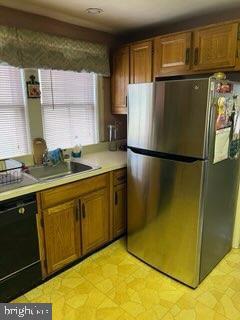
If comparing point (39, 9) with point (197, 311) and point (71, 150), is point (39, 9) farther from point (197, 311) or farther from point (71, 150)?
point (197, 311)

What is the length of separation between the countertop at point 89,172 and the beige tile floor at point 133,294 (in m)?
0.86

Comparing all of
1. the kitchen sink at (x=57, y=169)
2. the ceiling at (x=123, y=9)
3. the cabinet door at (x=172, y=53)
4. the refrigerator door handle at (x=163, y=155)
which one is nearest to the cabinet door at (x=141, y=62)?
the cabinet door at (x=172, y=53)

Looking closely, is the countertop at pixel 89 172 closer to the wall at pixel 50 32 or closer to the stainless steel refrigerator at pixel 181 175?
the stainless steel refrigerator at pixel 181 175

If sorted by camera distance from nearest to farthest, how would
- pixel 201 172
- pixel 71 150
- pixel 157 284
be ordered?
pixel 201 172 → pixel 157 284 → pixel 71 150

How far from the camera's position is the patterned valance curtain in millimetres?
2072

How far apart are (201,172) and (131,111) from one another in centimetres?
80

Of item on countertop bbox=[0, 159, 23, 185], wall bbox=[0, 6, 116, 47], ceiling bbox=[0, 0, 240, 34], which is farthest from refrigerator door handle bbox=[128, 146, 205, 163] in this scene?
wall bbox=[0, 6, 116, 47]

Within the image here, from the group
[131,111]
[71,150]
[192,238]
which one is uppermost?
[131,111]

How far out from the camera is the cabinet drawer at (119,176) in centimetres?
242

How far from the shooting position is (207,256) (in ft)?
6.72

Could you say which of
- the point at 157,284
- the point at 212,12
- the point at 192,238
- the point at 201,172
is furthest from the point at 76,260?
the point at 212,12

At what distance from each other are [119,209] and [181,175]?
94cm

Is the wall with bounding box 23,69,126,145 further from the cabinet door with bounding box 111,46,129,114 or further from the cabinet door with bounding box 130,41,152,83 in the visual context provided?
the cabinet door with bounding box 130,41,152,83

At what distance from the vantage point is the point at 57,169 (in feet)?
8.27
